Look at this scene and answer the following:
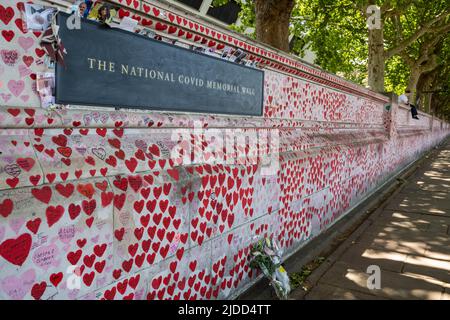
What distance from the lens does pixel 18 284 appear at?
1.55 metres

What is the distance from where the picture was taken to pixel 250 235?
10.4ft

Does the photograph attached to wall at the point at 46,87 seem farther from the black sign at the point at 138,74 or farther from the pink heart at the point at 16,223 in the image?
the pink heart at the point at 16,223

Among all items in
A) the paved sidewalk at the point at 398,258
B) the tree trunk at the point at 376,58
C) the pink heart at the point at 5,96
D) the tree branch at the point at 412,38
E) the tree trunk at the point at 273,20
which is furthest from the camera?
the tree branch at the point at 412,38

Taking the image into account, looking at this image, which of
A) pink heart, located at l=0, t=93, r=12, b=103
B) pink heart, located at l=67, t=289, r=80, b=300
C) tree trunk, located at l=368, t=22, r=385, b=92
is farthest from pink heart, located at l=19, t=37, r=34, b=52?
tree trunk, located at l=368, t=22, r=385, b=92

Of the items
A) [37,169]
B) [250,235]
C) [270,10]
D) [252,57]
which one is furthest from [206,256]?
[270,10]

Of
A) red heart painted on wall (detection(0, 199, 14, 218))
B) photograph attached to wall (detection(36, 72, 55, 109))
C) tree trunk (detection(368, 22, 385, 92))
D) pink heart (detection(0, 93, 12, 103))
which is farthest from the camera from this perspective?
tree trunk (detection(368, 22, 385, 92))

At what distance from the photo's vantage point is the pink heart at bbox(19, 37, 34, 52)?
66.4 inches

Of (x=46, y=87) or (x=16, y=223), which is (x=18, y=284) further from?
(x=46, y=87)

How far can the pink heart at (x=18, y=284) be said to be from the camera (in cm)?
151

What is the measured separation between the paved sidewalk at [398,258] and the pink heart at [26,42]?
8.33ft

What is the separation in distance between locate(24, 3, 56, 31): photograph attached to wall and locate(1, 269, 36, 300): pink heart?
1.05 meters

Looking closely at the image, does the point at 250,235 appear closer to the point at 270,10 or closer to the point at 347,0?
the point at 270,10

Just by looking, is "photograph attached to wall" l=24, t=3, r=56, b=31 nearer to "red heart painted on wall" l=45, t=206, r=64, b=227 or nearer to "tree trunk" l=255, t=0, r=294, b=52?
"red heart painted on wall" l=45, t=206, r=64, b=227

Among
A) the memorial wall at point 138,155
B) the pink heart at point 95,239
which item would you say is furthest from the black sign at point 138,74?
the pink heart at point 95,239
